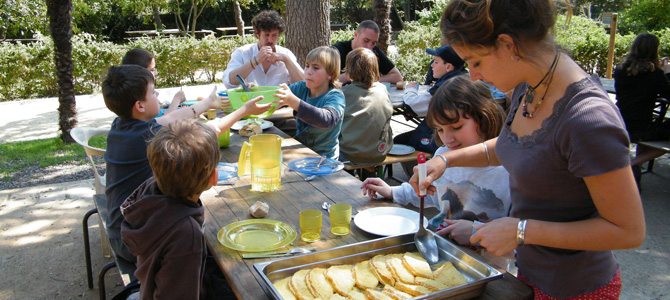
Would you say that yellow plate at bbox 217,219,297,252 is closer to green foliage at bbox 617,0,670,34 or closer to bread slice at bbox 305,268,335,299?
bread slice at bbox 305,268,335,299

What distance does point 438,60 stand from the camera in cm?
475

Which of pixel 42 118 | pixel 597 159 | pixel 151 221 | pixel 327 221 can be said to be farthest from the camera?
pixel 42 118

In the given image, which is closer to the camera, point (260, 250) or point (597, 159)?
point (597, 159)

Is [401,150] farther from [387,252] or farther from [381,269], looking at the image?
[381,269]

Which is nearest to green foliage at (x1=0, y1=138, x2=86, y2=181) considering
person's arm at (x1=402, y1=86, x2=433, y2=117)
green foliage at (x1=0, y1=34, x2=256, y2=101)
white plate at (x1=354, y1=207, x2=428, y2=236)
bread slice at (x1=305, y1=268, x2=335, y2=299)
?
green foliage at (x1=0, y1=34, x2=256, y2=101)

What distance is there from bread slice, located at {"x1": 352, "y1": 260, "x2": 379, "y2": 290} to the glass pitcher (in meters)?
0.91

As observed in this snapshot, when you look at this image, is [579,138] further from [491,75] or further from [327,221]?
[327,221]

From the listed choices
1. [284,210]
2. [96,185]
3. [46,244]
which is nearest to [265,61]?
[96,185]

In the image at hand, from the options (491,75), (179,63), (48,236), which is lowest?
(48,236)

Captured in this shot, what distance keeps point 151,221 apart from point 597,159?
4.30 ft

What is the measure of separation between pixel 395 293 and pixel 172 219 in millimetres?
758

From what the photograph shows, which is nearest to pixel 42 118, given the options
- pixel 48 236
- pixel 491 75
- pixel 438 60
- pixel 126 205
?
pixel 48 236

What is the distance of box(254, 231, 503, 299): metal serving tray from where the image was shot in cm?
135

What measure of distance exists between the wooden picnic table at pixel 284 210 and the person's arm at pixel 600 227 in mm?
240
